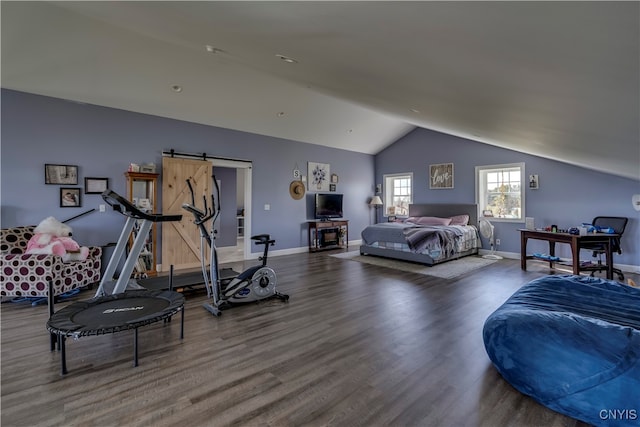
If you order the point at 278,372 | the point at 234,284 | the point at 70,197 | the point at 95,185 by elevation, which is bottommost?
the point at 278,372

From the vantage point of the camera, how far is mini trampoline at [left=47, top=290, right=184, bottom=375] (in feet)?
6.92

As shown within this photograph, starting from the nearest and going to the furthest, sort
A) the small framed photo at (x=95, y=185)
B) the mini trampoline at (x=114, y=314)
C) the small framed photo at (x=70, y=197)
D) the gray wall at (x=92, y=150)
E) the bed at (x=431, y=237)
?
the mini trampoline at (x=114, y=314) → the gray wall at (x=92, y=150) → the small framed photo at (x=70, y=197) → the small framed photo at (x=95, y=185) → the bed at (x=431, y=237)

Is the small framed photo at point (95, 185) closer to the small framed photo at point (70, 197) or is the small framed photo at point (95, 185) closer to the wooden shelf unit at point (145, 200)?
the small framed photo at point (70, 197)

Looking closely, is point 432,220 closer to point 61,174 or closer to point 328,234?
point 328,234

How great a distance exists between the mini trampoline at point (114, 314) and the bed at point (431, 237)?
4.62 m

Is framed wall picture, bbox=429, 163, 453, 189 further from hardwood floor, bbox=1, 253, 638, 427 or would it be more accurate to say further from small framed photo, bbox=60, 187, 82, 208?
small framed photo, bbox=60, 187, 82, 208

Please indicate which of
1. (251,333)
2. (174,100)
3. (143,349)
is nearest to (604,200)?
(251,333)

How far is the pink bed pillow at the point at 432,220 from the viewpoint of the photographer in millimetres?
7428

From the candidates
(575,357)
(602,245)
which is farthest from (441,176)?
(575,357)

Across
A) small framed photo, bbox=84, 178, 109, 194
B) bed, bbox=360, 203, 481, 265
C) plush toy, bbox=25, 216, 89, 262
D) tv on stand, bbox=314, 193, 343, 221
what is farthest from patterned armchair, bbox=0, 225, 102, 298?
bed, bbox=360, 203, 481, 265

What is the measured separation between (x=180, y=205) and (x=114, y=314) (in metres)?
3.59

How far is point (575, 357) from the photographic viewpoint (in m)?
1.78

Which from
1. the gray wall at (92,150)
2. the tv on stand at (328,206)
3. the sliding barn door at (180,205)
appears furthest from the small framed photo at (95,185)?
the tv on stand at (328,206)

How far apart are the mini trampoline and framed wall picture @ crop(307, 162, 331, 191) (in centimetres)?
549
